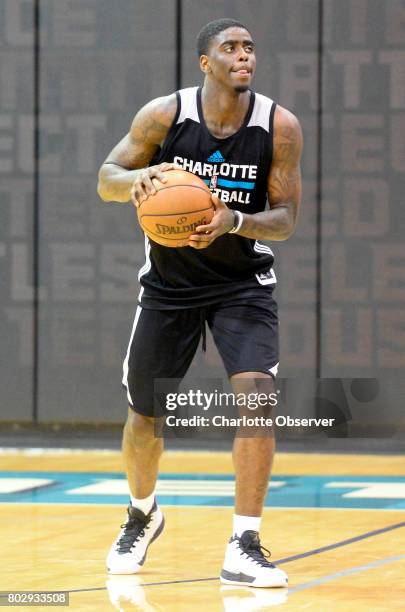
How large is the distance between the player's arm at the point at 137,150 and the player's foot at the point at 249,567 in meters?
1.32

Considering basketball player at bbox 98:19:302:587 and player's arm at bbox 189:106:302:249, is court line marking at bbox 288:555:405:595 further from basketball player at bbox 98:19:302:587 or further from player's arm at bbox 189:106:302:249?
player's arm at bbox 189:106:302:249

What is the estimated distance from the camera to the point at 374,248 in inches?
414

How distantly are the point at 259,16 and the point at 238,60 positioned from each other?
5.73 metres

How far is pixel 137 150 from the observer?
207 inches

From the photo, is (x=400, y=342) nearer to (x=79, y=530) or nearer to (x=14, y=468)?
(x=14, y=468)

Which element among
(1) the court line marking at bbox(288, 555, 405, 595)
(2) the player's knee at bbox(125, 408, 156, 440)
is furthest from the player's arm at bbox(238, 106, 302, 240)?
(1) the court line marking at bbox(288, 555, 405, 595)

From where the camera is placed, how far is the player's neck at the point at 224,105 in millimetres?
5168

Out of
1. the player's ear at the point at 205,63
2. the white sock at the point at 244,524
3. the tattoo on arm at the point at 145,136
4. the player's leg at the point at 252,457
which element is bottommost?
the white sock at the point at 244,524

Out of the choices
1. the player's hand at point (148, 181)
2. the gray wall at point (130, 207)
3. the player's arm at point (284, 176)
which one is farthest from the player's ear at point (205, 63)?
the gray wall at point (130, 207)

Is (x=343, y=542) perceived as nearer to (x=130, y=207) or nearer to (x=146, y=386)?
(x=146, y=386)

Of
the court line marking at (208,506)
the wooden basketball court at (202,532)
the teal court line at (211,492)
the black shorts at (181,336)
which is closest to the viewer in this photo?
the wooden basketball court at (202,532)

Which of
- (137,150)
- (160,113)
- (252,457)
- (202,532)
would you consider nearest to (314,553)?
(202,532)

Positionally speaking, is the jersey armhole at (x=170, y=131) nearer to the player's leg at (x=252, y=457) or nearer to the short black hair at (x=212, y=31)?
the short black hair at (x=212, y=31)

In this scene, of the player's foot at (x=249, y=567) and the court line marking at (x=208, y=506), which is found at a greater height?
the player's foot at (x=249, y=567)
